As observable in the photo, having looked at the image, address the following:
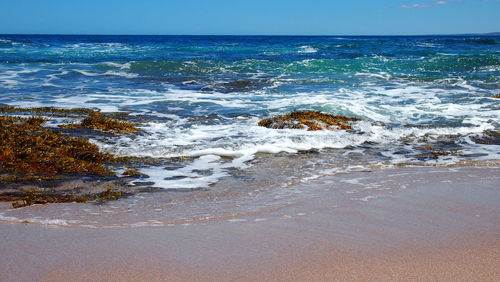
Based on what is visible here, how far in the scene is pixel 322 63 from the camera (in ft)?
75.6

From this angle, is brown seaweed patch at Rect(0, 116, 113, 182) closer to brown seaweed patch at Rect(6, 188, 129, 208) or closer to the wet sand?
brown seaweed patch at Rect(6, 188, 129, 208)

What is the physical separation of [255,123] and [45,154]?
4183mm

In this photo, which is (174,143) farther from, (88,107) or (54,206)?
(88,107)

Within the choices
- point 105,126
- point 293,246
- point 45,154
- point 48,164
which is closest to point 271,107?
point 105,126

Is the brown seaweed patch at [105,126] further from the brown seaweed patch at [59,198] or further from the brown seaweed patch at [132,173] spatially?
the brown seaweed patch at [59,198]

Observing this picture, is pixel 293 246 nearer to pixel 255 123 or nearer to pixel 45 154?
pixel 45 154

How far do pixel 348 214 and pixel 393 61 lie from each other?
22.0 metres

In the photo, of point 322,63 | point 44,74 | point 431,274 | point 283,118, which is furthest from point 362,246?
point 322,63

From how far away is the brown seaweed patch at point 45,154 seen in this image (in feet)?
16.0

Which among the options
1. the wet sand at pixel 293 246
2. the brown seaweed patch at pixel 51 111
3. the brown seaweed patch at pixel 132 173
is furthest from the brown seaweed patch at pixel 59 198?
the brown seaweed patch at pixel 51 111

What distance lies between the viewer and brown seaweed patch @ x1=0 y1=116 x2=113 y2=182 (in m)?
4.88

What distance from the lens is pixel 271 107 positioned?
1076 centimetres

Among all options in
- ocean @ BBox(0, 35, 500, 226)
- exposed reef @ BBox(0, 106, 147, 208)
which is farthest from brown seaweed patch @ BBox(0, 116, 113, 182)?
ocean @ BBox(0, 35, 500, 226)

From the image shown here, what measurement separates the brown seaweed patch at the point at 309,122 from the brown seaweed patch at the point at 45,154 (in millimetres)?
3340
